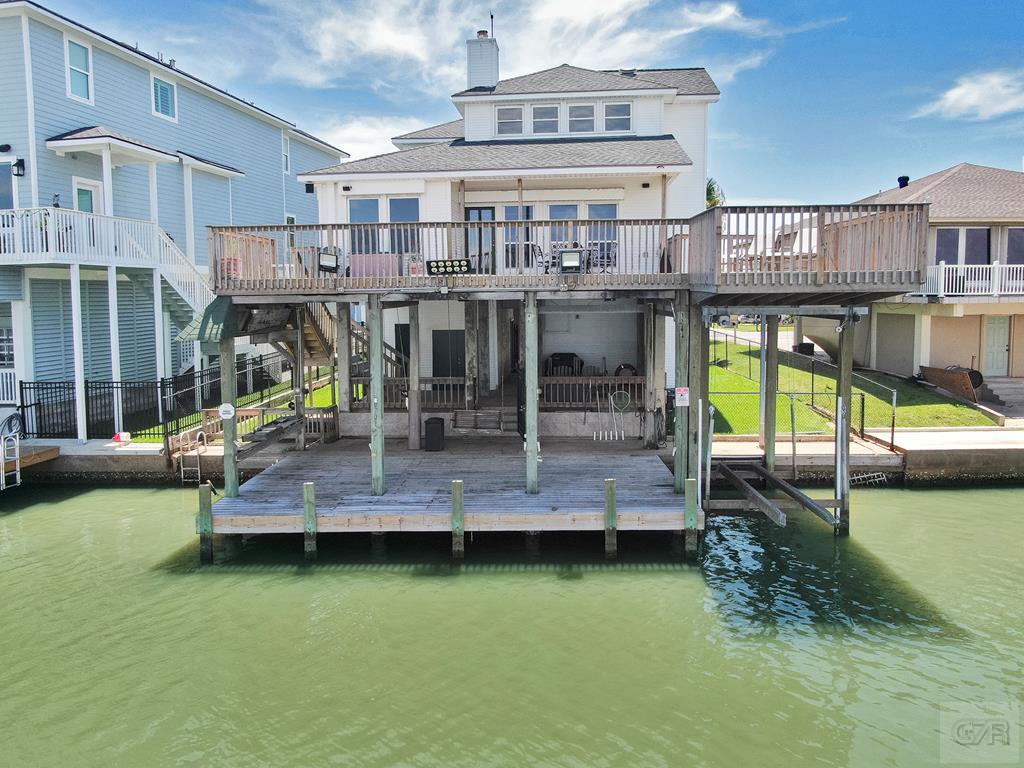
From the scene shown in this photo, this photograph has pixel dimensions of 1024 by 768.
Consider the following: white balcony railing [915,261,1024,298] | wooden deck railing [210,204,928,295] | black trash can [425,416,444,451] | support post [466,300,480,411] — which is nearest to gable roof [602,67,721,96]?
wooden deck railing [210,204,928,295]

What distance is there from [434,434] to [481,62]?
12.1m

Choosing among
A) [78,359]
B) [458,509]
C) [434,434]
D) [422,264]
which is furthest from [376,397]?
[78,359]

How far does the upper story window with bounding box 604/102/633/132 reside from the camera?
2209 centimetres

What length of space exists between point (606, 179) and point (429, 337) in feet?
20.5

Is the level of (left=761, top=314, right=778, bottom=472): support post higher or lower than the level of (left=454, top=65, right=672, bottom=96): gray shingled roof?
lower

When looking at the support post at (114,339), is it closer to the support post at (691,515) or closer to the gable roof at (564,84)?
the gable roof at (564,84)

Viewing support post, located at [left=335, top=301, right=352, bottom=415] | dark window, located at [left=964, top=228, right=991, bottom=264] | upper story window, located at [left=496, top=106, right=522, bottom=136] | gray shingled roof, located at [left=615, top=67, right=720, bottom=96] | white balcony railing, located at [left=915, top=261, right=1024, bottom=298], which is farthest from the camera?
dark window, located at [left=964, top=228, right=991, bottom=264]

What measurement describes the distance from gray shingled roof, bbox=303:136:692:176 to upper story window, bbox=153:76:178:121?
9424 millimetres

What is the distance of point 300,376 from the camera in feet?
62.1

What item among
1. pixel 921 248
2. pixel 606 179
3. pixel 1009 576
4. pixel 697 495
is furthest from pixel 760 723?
pixel 606 179

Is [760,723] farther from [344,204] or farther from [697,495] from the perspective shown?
[344,204]

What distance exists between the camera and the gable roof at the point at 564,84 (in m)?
21.9

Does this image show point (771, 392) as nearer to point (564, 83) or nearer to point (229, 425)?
point (564, 83)

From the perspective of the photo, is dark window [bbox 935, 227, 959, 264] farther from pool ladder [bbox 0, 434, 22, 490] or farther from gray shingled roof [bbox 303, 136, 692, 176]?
pool ladder [bbox 0, 434, 22, 490]
